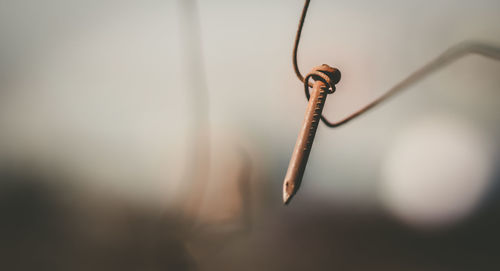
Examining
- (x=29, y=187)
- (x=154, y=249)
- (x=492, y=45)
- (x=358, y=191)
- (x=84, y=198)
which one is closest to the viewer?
(x=492, y=45)

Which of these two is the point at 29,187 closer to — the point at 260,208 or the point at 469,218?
the point at 260,208

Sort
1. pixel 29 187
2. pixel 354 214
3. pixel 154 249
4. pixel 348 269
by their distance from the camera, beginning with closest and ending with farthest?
pixel 154 249, pixel 348 269, pixel 354 214, pixel 29 187

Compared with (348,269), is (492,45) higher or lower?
higher

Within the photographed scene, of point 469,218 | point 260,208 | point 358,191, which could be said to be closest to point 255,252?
point 260,208

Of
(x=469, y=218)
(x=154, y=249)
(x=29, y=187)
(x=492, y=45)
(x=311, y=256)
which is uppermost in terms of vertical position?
(x=492, y=45)

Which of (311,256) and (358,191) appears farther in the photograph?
(358,191)

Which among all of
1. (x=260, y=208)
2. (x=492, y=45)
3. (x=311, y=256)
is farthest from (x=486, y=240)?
(x=492, y=45)
